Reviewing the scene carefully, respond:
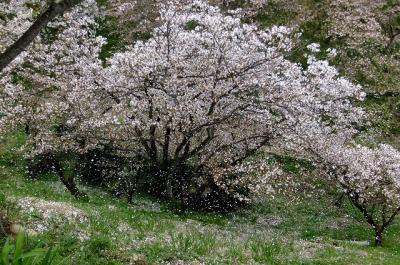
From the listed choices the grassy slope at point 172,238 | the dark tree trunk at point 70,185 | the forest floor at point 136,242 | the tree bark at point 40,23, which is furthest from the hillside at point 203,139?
the tree bark at point 40,23

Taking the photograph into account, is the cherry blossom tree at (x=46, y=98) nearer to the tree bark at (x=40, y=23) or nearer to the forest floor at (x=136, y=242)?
the forest floor at (x=136, y=242)

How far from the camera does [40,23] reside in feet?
21.8

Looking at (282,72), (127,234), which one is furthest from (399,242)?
(127,234)

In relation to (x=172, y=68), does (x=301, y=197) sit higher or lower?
lower

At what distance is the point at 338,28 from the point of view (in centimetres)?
3641

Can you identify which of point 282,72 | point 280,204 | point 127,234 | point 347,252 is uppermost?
point 282,72

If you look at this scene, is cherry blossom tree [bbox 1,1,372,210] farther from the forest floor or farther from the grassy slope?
the forest floor

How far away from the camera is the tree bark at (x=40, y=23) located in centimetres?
650

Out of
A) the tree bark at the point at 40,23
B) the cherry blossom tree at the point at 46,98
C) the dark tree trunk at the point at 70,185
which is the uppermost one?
the tree bark at the point at 40,23

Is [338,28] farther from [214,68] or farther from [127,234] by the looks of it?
[127,234]

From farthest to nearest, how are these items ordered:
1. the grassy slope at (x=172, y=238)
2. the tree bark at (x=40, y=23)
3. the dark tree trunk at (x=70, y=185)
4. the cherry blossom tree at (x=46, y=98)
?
1. the cherry blossom tree at (x=46, y=98)
2. the dark tree trunk at (x=70, y=185)
3. the grassy slope at (x=172, y=238)
4. the tree bark at (x=40, y=23)

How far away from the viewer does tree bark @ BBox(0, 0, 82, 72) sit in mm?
6500

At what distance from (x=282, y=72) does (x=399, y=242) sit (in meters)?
7.80

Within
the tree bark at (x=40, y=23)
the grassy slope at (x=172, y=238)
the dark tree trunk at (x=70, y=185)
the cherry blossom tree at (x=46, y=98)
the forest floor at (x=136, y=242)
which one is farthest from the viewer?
the cherry blossom tree at (x=46, y=98)
